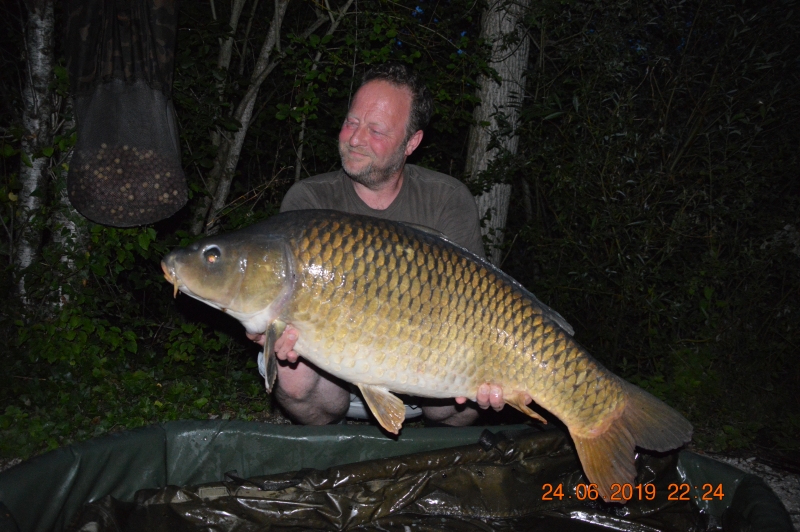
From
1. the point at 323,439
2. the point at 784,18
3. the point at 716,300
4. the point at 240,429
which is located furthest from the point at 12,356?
the point at 784,18

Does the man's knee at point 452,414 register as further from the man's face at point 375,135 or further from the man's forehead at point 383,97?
the man's forehead at point 383,97

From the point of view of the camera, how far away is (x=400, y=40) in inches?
128

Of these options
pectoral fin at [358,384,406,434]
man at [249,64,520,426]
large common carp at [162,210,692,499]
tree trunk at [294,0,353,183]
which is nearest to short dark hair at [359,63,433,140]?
man at [249,64,520,426]

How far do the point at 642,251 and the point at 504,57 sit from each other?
48.6 inches

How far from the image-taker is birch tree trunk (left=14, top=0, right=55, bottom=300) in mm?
2650

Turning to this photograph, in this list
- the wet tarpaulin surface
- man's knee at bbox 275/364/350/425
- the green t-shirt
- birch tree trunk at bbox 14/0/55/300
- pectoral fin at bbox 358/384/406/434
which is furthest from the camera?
birch tree trunk at bbox 14/0/55/300

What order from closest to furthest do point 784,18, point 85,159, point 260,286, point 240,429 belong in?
point 260,286
point 240,429
point 85,159
point 784,18

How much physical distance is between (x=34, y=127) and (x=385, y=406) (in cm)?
205

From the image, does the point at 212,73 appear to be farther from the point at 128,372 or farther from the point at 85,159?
the point at 128,372

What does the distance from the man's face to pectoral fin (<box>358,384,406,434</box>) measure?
812mm

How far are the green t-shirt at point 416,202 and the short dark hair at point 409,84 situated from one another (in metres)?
0.20

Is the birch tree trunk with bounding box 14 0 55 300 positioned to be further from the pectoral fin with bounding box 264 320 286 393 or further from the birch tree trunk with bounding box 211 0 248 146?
the pectoral fin with bounding box 264 320 286 393

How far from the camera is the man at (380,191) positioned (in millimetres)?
2188

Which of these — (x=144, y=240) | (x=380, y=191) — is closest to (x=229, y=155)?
(x=144, y=240)
